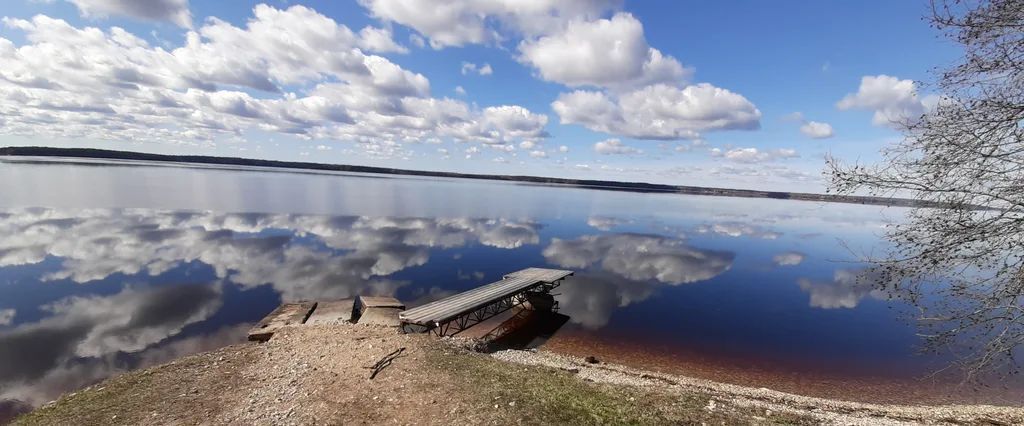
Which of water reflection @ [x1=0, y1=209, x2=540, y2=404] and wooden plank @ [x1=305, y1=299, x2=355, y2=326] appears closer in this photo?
water reflection @ [x1=0, y1=209, x2=540, y2=404]

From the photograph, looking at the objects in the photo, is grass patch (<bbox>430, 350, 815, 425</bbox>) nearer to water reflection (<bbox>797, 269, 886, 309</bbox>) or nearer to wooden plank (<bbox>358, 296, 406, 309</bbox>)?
wooden plank (<bbox>358, 296, 406, 309</bbox>)

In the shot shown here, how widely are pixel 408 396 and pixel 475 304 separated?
1135cm

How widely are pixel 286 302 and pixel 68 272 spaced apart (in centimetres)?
1802

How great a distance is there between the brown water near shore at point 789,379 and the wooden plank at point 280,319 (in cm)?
1346

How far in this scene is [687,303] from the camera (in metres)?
A: 34.8

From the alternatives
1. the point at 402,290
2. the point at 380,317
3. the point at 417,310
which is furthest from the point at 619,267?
the point at 380,317

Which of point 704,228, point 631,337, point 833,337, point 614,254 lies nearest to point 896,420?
point 631,337

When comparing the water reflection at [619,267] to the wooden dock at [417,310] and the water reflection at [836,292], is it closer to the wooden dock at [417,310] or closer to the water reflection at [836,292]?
the wooden dock at [417,310]

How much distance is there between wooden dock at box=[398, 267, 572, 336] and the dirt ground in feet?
10.1

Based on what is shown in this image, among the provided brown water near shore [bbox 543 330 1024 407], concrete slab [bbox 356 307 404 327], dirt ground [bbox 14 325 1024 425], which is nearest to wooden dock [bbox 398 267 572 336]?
concrete slab [bbox 356 307 404 327]

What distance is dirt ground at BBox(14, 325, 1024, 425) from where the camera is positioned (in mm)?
12297

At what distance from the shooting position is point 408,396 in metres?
13.5

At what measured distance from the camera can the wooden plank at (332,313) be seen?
75.0 ft

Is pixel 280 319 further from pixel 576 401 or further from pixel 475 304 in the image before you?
pixel 576 401
